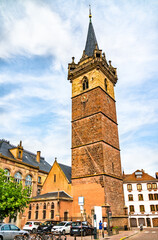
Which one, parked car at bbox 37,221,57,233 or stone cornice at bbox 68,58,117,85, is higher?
stone cornice at bbox 68,58,117,85

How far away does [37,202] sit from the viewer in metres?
28.8

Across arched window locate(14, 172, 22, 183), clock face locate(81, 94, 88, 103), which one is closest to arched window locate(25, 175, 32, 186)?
arched window locate(14, 172, 22, 183)

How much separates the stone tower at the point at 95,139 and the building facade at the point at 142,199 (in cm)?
1650

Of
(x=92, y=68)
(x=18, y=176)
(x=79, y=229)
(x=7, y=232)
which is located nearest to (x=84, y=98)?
(x=92, y=68)

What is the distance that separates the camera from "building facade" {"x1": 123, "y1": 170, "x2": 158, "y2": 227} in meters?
41.0

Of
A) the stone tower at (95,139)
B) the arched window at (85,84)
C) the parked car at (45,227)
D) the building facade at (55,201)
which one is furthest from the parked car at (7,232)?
the arched window at (85,84)

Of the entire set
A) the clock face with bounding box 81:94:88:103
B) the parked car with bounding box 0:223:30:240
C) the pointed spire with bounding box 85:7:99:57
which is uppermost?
the pointed spire with bounding box 85:7:99:57

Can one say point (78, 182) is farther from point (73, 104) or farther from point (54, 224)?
point (73, 104)

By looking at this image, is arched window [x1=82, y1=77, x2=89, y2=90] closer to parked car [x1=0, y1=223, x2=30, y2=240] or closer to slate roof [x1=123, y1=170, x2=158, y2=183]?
parked car [x1=0, y1=223, x2=30, y2=240]

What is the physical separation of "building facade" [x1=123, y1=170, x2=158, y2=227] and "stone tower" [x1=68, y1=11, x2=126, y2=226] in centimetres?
1650

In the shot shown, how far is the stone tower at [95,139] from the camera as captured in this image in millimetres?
26078

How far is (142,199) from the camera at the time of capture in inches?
1692

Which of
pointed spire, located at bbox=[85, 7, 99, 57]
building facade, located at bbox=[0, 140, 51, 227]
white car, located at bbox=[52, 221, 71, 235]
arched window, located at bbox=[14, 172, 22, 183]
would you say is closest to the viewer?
white car, located at bbox=[52, 221, 71, 235]

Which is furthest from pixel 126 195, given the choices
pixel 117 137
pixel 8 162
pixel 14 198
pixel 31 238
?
pixel 31 238
